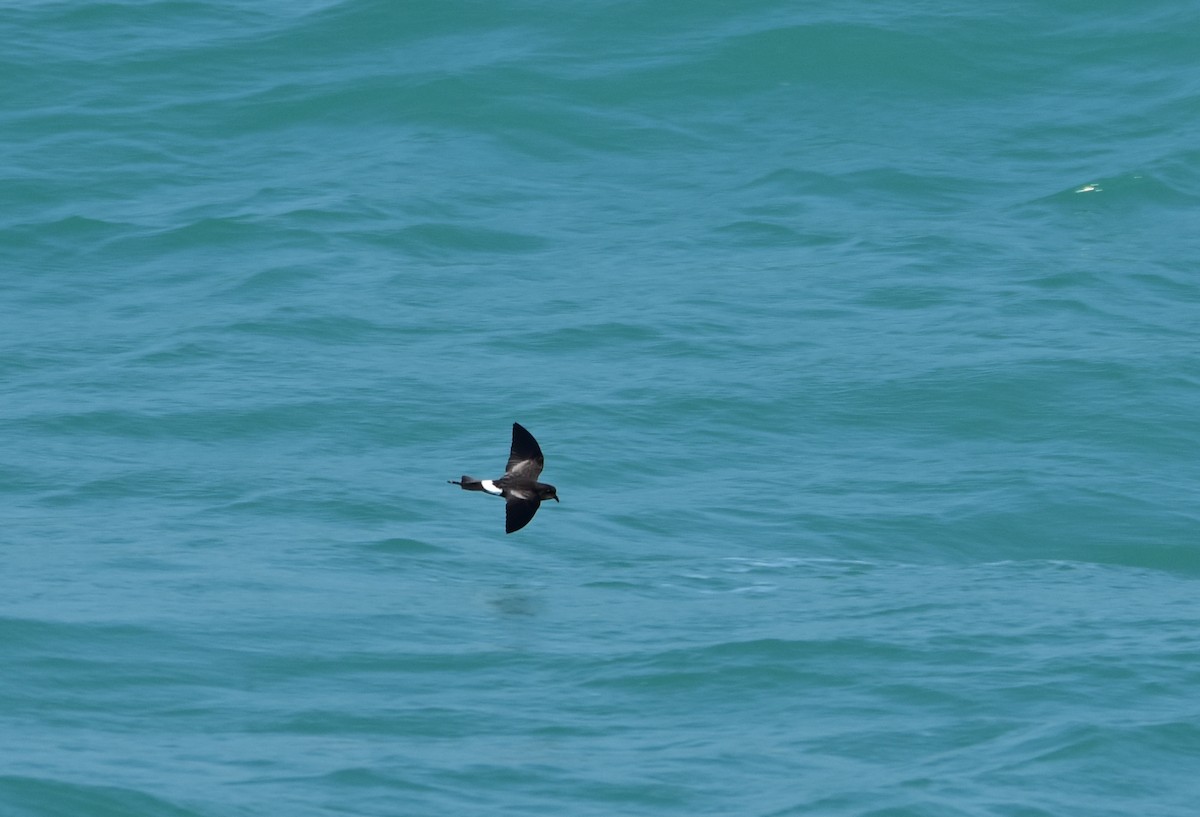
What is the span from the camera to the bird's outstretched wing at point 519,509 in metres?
18.3

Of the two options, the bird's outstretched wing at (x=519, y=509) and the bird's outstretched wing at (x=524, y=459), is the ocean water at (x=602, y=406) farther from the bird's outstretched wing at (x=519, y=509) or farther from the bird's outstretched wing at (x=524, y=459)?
the bird's outstretched wing at (x=524, y=459)

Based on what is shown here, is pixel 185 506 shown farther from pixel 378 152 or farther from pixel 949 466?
pixel 378 152

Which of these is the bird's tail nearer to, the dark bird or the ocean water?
the dark bird

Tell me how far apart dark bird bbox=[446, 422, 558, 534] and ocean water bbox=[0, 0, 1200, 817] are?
62.2 inches

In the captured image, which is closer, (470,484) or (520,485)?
(470,484)

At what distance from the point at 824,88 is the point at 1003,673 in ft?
53.8

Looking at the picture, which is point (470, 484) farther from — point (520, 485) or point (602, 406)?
point (602, 406)

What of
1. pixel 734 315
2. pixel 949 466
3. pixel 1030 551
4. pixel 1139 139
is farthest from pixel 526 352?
pixel 1139 139

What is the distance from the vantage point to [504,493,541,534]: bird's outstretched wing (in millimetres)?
18297

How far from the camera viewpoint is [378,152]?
1284 inches

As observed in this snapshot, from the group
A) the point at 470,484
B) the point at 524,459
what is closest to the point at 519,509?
the point at 470,484

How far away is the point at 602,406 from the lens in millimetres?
26000

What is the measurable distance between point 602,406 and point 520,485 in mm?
7176

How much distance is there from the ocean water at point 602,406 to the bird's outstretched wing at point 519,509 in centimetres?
153
